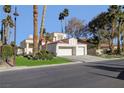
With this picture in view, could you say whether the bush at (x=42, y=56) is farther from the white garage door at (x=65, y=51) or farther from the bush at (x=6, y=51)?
the white garage door at (x=65, y=51)

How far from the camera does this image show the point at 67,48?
7212cm

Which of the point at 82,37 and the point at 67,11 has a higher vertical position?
the point at 67,11

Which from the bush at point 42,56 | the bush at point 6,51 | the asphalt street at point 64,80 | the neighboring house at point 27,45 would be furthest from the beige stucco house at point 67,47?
the asphalt street at point 64,80

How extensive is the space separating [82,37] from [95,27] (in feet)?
44.1

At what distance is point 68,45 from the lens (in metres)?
71.9

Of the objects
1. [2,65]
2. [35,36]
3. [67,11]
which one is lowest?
[2,65]

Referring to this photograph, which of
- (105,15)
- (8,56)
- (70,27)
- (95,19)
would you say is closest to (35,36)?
(8,56)

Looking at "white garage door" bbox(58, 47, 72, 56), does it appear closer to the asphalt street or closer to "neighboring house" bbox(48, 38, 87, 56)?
"neighboring house" bbox(48, 38, 87, 56)

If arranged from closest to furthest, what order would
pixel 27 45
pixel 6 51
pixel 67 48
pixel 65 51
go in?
1. pixel 6 51
2. pixel 65 51
3. pixel 67 48
4. pixel 27 45

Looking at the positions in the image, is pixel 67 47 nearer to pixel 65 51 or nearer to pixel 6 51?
pixel 65 51

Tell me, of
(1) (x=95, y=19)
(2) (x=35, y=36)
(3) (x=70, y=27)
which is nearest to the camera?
(2) (x=35, y=36)

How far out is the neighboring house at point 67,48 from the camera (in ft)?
228

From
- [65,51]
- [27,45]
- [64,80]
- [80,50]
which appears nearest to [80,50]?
[80,50]

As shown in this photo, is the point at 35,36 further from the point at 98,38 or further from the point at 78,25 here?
the point at 78,25
